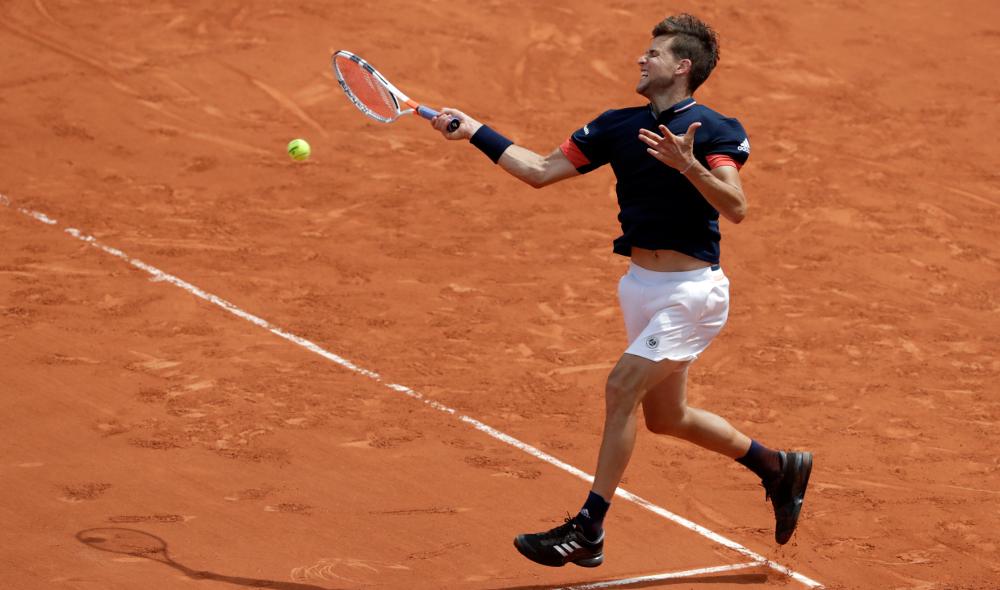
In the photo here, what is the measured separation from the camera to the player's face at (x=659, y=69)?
235 inches

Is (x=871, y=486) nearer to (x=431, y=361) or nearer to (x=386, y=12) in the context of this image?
(x=431, y=361)

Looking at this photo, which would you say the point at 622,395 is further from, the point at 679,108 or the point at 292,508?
the point at 292,508

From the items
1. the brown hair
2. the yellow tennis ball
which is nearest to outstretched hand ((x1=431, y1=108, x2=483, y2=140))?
the brown hair

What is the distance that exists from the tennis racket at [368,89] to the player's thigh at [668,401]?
2034mm

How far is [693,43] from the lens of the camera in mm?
5984

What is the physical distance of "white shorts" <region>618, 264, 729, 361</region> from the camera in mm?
5938

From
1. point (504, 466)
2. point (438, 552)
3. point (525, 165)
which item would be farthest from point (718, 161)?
point (504, 466)

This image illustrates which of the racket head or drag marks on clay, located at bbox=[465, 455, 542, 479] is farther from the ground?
the racket head

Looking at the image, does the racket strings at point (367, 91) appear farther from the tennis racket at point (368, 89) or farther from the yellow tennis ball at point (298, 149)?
the yellow tennis ball at point (298, 149)

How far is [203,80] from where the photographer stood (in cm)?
1454

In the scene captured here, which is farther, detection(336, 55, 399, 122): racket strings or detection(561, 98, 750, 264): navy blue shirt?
detection(336, 55, 399, 122): racket strings

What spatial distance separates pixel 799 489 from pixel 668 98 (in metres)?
2.05

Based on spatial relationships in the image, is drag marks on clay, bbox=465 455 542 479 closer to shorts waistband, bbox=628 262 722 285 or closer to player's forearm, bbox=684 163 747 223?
shorts waistband, bbox=628 262 722 285

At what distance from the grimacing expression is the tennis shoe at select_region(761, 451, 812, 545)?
1942mm
